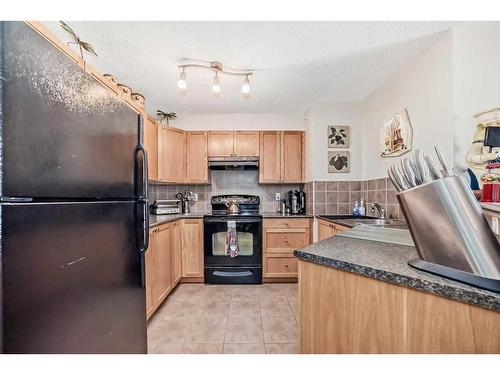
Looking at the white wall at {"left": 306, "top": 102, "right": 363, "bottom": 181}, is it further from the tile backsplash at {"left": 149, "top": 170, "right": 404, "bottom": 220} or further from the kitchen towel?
the kitchen towel

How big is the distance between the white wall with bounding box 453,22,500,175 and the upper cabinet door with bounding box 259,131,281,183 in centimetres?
196

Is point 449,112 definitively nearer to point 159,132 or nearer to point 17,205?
A: point 17,205

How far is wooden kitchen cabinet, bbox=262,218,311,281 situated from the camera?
9.02ft

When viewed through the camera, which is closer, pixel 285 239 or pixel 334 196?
pixel 285 239

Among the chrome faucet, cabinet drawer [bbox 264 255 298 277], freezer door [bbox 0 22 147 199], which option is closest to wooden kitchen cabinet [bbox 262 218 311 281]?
cabinet drawer [bbox 264 255 298 277]

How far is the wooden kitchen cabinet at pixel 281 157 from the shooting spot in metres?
3.17

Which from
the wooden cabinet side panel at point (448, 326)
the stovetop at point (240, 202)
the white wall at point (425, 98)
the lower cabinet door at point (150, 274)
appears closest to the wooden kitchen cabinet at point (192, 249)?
the stovetop at point (240, 202)

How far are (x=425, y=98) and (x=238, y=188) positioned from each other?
94.5 inches

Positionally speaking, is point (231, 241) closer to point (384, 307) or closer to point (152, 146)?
point (152, 146)

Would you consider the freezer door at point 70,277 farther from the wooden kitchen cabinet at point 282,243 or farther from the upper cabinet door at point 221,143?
the upper cabinet door at point 221,143

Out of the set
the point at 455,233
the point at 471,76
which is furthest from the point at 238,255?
the point at 471,76

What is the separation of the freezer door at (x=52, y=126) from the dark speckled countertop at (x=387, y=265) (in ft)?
2.84

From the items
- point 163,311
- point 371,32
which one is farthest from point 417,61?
point 163,311

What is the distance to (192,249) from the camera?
9.09ft
